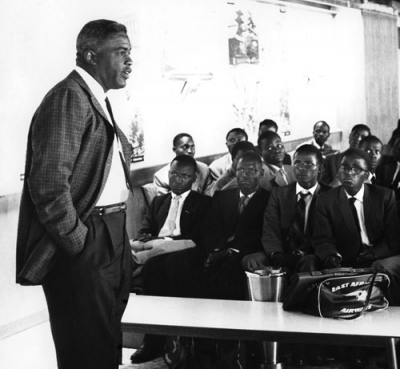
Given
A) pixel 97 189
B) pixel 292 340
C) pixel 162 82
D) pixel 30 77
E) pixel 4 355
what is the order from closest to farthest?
pixel 97 189 < pixel 292 340 < pixel 4 355 < pixel 30 77 < pixel 162 82

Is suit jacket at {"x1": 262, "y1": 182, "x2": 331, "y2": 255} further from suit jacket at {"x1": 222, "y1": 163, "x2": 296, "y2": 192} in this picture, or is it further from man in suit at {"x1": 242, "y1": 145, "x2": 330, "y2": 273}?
suit jacket at {"x1": 222, "y1": 163, "x2": 296, "y2": 192}

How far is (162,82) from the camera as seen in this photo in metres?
7.64

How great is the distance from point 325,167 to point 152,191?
199cm

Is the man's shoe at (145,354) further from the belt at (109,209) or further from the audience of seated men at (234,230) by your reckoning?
the belt at (109,209)

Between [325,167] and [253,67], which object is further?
[253,67]

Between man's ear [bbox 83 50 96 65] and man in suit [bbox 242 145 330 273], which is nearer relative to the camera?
man's ear [bbox 83 50 96 65]

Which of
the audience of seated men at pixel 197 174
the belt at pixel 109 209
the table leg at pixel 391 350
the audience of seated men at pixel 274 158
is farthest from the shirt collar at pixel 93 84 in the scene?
the audience of seated men at pixel 197 174

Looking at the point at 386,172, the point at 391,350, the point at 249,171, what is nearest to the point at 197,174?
the point at 386,172

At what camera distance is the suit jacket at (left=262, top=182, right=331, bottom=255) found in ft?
16.9

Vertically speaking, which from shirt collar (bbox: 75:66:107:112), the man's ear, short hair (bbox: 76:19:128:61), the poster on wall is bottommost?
shirt collar (bbox: 75:66:107:112)

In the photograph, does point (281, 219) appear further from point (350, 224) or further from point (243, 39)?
point (243, 39)

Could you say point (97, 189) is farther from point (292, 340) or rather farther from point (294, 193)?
point (294, 193)

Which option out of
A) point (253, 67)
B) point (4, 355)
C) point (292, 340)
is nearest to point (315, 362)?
point (292, 340)

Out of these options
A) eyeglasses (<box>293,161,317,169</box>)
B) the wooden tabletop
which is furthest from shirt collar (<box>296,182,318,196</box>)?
the wooden tabletop
